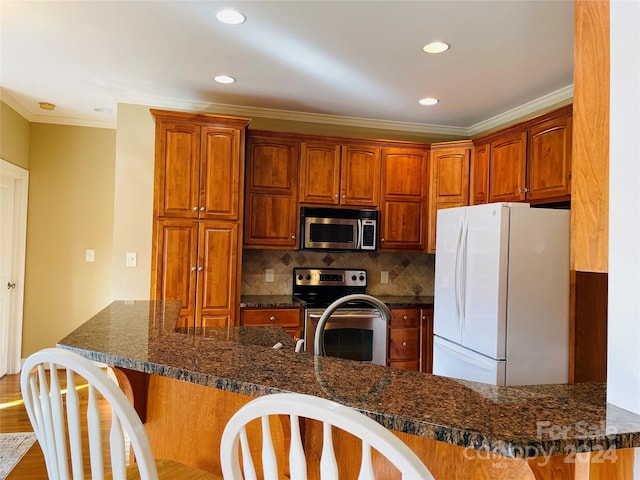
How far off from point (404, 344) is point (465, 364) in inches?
34.8

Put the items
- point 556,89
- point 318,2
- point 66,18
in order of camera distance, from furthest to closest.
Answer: point 556,89 → point 66,18 → point 318,2

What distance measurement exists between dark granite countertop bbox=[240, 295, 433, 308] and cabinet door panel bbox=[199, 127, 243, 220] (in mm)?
729

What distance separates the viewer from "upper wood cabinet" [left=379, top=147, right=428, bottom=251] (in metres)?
4.06

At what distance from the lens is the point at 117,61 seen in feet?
9.81

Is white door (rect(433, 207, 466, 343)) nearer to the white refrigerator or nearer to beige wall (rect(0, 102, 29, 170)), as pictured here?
the white refrigerator

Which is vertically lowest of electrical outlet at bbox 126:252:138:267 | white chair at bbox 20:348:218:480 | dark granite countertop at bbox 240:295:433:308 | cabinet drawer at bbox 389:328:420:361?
cabinet drawer at bbox 389:328:420:361

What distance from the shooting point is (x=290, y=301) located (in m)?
3.75

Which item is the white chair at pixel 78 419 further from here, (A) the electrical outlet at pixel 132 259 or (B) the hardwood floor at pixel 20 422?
(A) the electrical outlet at pixel 132 259

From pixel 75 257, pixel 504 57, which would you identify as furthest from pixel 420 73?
pixel 75 257

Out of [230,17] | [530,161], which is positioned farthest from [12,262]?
[530,161]

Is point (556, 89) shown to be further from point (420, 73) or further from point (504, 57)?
point (420, 73)

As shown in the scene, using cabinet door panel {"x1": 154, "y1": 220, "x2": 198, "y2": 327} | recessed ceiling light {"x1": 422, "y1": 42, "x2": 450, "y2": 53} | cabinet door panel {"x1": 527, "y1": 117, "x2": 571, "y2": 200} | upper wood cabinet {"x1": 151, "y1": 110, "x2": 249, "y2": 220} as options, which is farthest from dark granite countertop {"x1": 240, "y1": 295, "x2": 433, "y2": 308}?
recessed ceiling light {"x1": 422, "y1": 42, "x2": 450, "y2": 53}

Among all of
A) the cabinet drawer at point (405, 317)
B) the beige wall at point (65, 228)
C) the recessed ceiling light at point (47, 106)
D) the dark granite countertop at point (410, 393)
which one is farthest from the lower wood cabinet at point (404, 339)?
the recessed ceiling light at point (47, 106)

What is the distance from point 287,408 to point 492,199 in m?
3.49
